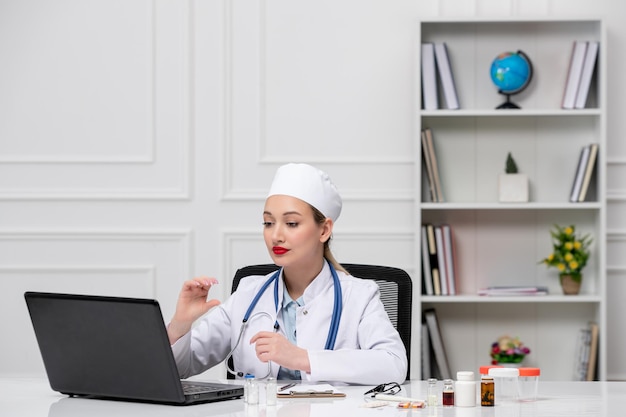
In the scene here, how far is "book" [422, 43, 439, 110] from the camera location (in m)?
3.84

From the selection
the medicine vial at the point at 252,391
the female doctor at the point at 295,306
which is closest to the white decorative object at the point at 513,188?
the female doctor at the point at 295,306

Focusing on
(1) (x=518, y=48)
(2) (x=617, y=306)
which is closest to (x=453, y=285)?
(2) (x=617, y=306)

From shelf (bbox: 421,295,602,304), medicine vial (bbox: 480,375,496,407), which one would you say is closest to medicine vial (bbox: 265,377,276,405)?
medicine vial (bbox: 480,375,496,407)

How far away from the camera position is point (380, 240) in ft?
13.1

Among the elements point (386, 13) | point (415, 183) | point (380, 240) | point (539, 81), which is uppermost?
point (386, 13)

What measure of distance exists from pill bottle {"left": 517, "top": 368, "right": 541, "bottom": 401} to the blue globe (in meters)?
2.28

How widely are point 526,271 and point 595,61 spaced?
95 cm

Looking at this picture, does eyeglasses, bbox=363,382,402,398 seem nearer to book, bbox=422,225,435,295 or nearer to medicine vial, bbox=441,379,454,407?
medicine vial, bbox=441,379,454,407

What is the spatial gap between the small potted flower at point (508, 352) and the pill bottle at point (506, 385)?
218cm

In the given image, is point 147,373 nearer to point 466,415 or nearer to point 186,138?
point 466,415

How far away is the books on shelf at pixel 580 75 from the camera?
12.6 feet

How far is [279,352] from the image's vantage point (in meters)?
1.87

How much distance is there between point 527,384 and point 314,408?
0.44 meters

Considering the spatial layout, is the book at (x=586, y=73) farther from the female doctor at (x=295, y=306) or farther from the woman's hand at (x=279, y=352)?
the woman's hand at (x=279, y=352)
